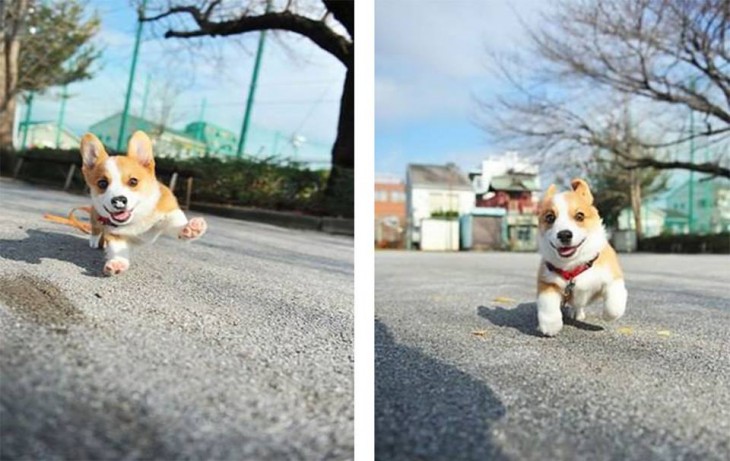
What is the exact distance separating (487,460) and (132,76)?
2.45m

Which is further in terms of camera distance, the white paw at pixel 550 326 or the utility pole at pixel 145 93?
the utility pole at pixel 145 93

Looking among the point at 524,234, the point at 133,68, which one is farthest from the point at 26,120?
the point at 524,234

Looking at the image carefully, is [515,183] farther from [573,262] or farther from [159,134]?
[573,262]

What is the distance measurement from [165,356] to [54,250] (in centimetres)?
65

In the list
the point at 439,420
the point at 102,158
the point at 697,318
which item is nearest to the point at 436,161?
the point at 697,318

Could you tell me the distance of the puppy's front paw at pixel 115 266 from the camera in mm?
1293

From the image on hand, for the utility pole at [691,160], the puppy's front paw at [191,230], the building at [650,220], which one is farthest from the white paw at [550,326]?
the utility pole at [691,160]

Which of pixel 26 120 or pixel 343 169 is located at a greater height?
pixel 26 120

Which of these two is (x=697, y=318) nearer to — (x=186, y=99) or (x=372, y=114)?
(x=372, y=114)

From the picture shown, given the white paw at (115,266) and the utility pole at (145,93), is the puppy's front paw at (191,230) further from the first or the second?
the utility pole at (145,93)

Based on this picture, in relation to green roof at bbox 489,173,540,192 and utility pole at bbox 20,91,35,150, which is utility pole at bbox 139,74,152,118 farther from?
green roof at bbox 489,173,540,192

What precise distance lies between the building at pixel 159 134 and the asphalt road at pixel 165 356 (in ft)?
3.03

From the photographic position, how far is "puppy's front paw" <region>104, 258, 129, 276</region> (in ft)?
4.24

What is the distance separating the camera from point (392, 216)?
5066mm
